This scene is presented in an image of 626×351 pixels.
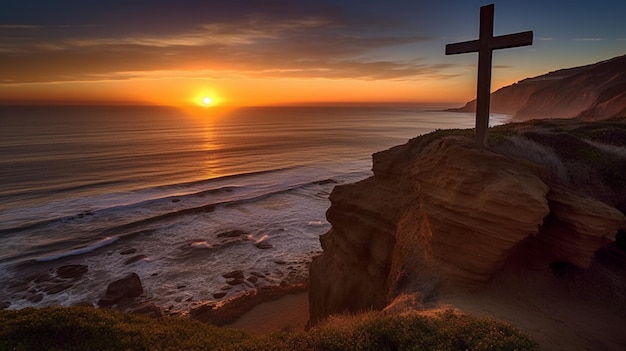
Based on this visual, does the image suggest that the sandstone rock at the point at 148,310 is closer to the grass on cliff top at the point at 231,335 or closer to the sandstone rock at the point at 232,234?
Result: the sandstone rock at the point at 232,234

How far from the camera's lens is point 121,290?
1836 centimetres

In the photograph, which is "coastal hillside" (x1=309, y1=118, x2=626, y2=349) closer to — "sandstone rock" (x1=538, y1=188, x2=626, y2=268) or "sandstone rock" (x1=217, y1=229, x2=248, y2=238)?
"sandstone rock" (x1=538, y1=188, x2=626, y2=268)

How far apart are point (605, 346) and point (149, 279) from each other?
20484mm

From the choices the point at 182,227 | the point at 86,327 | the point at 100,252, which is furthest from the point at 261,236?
the point at 86,327

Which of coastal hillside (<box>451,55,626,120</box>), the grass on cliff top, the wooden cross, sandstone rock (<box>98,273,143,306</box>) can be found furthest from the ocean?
coastal hillside (<box>451,55,626,120</box>)

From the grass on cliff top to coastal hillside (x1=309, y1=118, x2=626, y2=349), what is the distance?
1.55m

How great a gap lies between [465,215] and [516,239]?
1.30 metres

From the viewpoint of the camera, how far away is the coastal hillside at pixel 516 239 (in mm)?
8164

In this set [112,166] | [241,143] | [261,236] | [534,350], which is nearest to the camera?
[534,350]

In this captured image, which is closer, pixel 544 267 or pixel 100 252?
pixel 544 267

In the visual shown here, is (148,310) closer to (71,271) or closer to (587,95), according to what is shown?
(71,271)

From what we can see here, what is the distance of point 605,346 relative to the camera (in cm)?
708

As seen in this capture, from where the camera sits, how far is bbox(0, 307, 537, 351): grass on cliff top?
6301 mm

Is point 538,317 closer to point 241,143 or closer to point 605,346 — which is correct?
point 605,346
